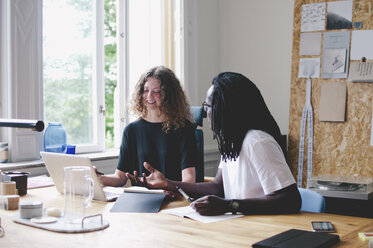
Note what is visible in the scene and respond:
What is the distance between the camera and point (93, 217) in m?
1.71

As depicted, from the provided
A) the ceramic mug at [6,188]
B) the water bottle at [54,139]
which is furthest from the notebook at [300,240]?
the water bottle at [54,139]

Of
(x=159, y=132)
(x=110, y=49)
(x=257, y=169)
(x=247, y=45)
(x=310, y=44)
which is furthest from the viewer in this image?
(x=247, y=45)

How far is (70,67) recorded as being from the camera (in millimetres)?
3396

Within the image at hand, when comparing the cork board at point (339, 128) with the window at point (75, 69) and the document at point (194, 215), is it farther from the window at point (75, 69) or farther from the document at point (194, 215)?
→ the document at point (194, 215)

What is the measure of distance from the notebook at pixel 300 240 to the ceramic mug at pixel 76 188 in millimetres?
556

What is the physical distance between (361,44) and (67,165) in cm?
244

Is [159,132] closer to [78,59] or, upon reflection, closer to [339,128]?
[78,59]

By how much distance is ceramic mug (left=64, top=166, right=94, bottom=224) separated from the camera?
154 cm

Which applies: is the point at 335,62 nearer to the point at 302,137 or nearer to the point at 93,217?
the point at 302,137

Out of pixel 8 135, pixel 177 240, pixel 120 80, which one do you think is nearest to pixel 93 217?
pixel 177 240

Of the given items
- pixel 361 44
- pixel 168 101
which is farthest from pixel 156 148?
pixel 361 44

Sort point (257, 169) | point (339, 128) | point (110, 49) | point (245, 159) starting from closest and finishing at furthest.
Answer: point (257, 169)
point (245, 159)
point (339, 128)
point (110, 49)

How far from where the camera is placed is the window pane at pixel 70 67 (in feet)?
10.6

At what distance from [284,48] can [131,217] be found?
2.68 m
